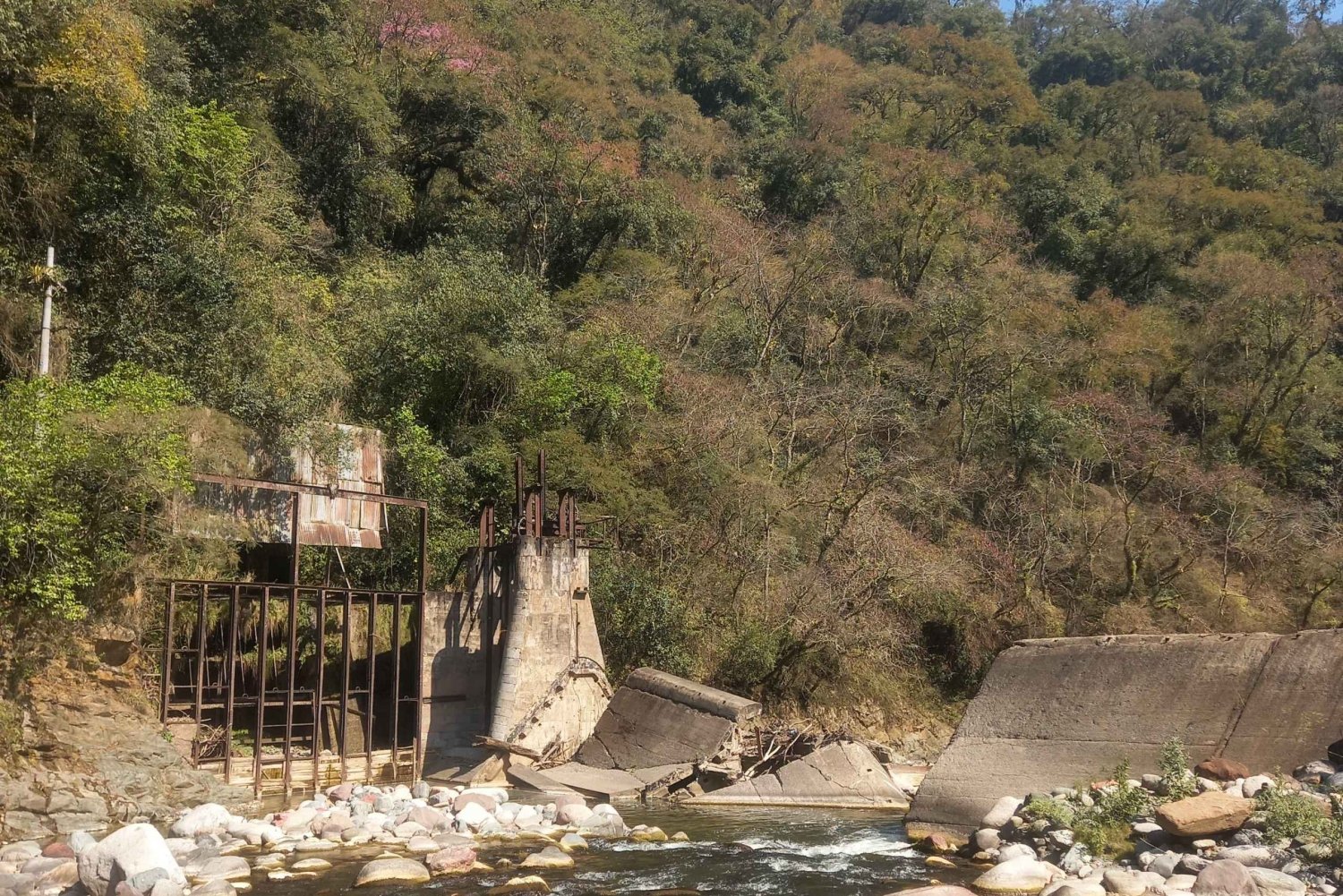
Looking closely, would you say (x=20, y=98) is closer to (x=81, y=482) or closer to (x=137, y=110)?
(x=137, y=110)

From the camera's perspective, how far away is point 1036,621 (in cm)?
2878

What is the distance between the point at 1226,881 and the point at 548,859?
684cm

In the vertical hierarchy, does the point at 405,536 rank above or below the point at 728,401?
below

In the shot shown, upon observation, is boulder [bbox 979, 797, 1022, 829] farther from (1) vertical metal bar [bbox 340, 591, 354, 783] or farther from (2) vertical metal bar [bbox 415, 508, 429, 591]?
(2) vertical metal bar [bbox 415, 508, 429, 591]

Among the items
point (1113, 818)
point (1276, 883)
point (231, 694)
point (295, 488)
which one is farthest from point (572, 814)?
point (1276, 883)

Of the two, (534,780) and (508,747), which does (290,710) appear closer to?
(508,747)

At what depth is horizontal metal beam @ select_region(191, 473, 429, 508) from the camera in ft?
55.5

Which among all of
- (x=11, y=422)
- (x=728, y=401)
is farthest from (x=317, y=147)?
(x=11, y=422)

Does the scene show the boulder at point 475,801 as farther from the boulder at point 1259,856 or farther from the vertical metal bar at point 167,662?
the boulder at point 1259,856

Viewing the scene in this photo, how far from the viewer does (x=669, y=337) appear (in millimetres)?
30797

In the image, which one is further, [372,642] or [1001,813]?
[372,642]

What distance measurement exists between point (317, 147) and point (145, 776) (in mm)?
21669

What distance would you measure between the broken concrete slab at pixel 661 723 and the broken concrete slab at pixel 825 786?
0.90 m

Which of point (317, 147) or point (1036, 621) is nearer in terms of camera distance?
point (1036, 621)
